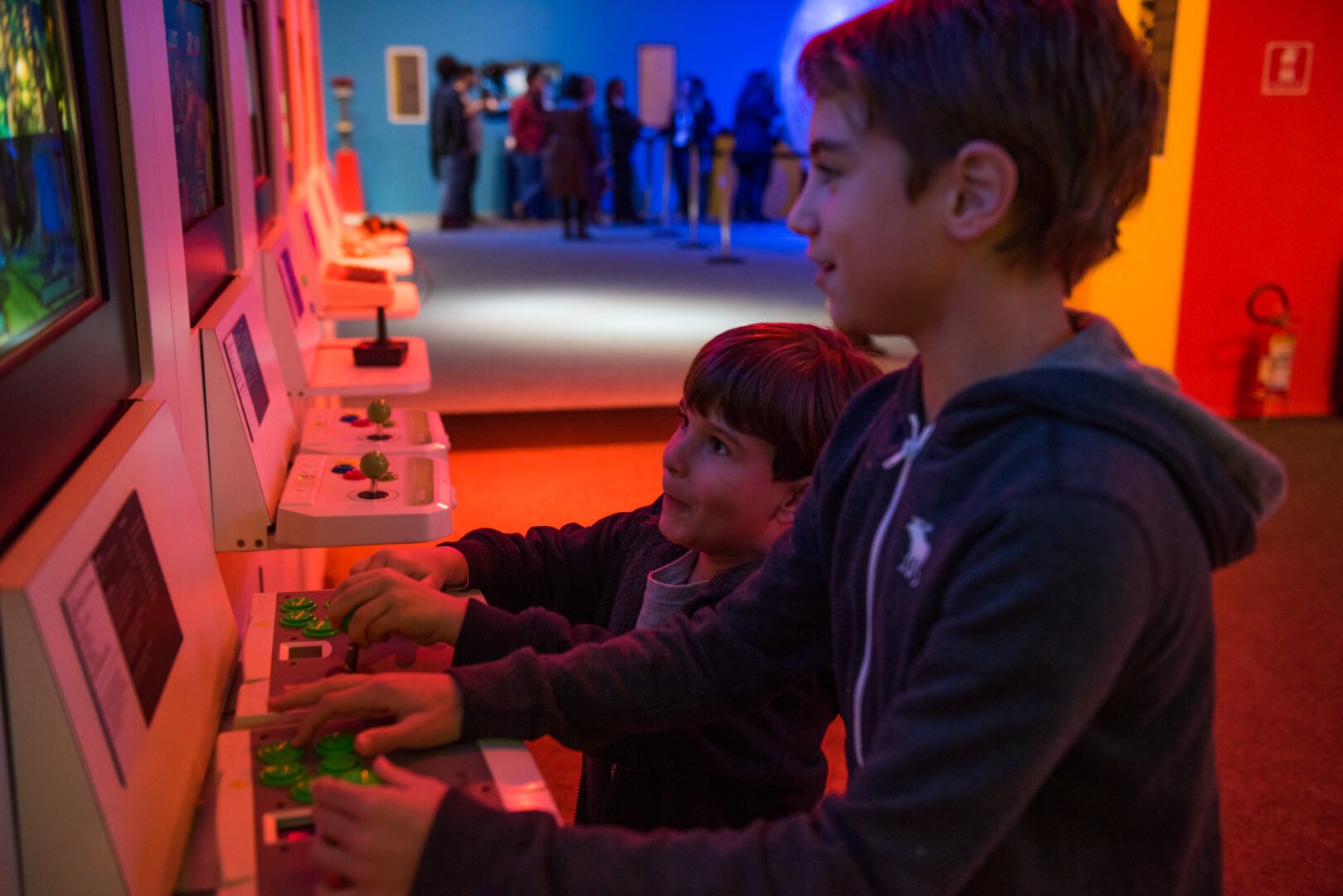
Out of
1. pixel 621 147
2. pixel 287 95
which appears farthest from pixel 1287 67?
pixel 621 147

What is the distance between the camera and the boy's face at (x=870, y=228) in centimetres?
94

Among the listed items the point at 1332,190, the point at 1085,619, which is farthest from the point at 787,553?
the point at 1332,190

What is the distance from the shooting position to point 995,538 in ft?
2.78

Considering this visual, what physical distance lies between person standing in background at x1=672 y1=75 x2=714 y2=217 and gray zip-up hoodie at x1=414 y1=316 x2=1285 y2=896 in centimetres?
1284

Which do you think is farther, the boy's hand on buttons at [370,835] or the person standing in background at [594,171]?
the person standing in background at [594,171]

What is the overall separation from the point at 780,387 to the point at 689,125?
42.9 ft

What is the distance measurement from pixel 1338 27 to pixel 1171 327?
1.62 meters

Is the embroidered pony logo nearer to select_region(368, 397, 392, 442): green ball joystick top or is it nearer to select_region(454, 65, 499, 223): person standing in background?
select_region(368, 397, 392, 442): green ball joystick top

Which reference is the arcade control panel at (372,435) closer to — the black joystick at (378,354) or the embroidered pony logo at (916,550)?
the black joystick at (378,354)

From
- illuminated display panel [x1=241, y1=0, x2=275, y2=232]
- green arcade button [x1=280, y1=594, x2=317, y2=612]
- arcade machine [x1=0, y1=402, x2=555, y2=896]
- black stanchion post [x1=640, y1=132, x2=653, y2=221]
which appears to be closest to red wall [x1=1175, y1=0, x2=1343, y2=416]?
illuminated display panel [x1=241, y1=0, x2=275, y2=232]

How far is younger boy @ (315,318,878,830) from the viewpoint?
1341mm

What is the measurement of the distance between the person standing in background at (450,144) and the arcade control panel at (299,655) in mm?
12219

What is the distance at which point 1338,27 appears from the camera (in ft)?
19.5

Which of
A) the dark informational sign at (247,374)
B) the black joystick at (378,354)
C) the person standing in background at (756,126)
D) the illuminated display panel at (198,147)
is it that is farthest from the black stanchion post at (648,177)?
the dark informational sign at (247,374)
